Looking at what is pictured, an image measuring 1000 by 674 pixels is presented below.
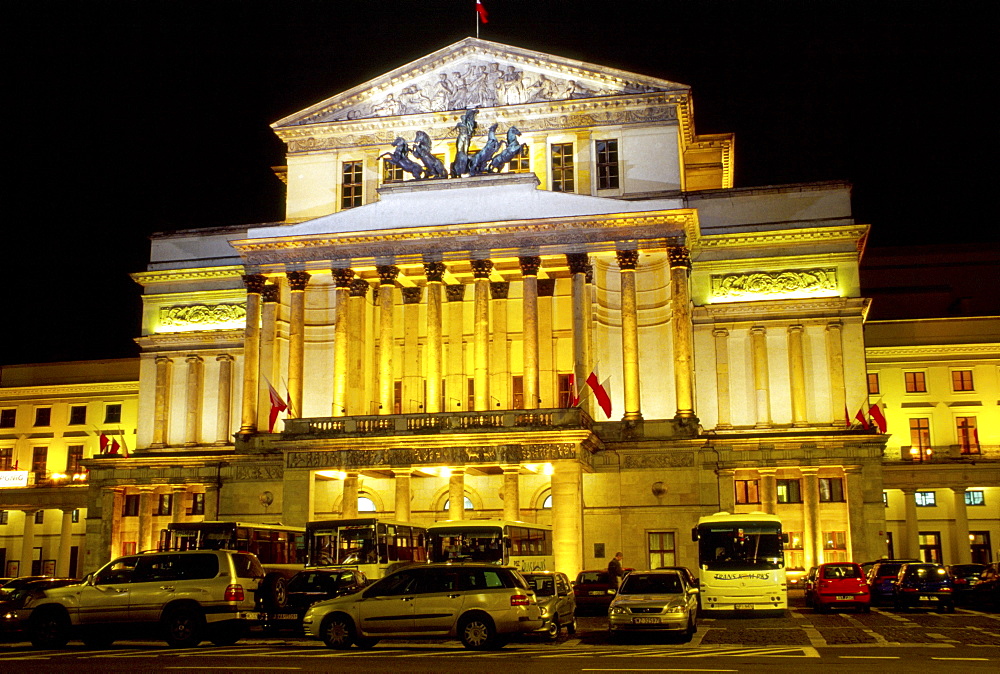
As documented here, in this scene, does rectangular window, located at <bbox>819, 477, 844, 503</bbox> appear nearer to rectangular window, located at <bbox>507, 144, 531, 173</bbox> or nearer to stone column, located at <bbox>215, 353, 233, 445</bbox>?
rectangular window, located at <bbox>507, 144, 531, 173</bbox>

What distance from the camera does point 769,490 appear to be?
5372 centimetres

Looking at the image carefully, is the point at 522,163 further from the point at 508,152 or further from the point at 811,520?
the point at 811,520

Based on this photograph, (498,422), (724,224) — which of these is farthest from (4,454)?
(724,224)

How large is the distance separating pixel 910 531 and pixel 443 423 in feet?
104

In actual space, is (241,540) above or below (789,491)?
below

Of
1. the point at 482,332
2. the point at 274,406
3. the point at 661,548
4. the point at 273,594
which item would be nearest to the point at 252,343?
the point at 274,406

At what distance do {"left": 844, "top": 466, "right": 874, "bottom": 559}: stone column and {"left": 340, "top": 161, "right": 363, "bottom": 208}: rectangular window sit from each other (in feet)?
94.5

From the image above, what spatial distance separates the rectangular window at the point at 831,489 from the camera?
54.8m

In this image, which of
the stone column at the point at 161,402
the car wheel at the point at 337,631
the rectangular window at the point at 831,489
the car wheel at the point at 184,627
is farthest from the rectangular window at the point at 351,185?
the car wheel at the point at 337,631

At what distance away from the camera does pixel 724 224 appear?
5791 cm

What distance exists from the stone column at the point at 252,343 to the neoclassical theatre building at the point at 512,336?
0.13 m

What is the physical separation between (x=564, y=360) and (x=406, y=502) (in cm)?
1201

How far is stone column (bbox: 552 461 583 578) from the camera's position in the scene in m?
45.4

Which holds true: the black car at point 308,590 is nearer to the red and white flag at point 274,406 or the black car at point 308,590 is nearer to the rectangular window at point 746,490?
the red and white flag at point 274,406
